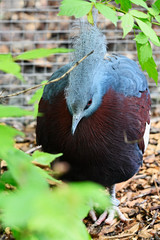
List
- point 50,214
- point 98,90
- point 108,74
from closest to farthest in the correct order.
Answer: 1. point 50,214
2. point 98,90
3. point 108,74

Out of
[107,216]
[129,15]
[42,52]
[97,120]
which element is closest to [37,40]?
[107,216]

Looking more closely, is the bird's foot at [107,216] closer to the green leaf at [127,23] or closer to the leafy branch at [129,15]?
the leafy branch at [129,15]

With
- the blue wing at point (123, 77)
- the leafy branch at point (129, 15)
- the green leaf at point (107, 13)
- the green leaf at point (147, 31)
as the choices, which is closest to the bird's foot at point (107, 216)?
the blue wing at point (123, 77)

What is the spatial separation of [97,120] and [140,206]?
1052 millimetres

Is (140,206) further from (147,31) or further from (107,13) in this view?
(107,13)

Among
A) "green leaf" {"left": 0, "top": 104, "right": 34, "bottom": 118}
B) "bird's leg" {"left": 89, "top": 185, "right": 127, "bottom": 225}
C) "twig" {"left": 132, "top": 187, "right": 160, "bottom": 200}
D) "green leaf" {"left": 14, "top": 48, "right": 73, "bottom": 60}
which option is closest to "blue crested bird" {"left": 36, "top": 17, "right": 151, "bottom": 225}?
"bird's leg" {"left": 89, "top": 185, "right": 127, "bottom": 225}

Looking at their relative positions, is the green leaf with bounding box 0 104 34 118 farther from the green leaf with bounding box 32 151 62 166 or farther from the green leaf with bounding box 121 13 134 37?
the green leaf with bounding box 121 13 134 37

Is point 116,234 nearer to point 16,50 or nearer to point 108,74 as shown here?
point 108,74

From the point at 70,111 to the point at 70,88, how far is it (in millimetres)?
200

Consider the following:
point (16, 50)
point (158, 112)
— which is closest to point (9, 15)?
point (16, 50)

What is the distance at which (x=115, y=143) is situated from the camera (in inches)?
105

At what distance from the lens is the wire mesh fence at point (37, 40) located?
5.02m

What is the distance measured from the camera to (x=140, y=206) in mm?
3258

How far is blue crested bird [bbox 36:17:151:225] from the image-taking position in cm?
241
